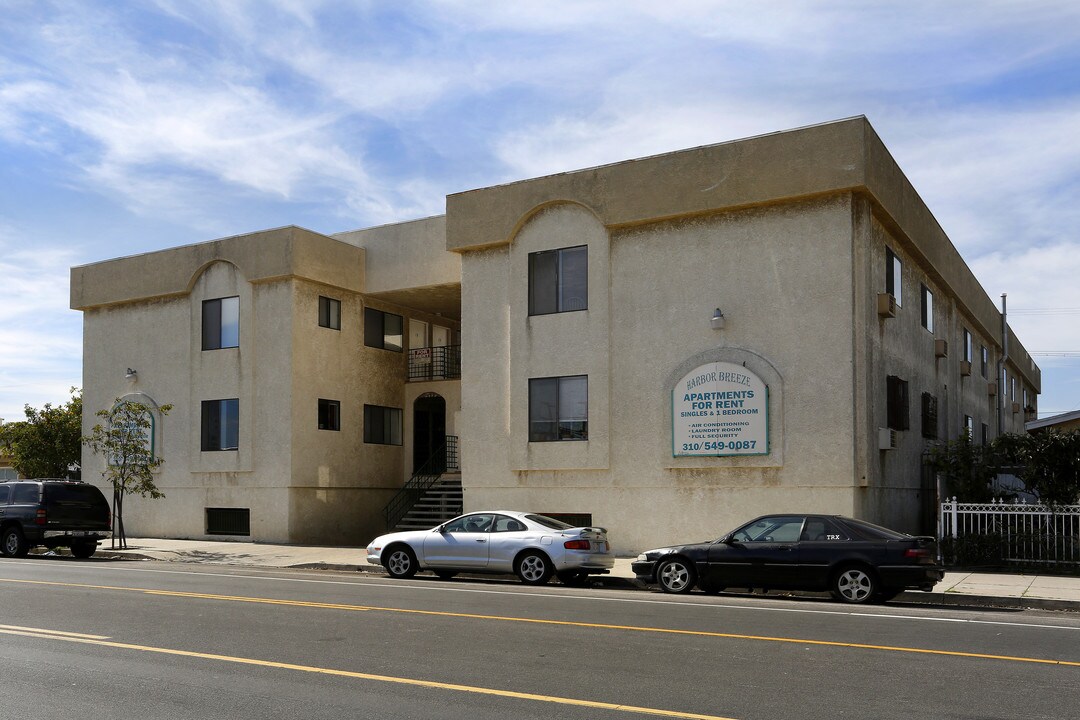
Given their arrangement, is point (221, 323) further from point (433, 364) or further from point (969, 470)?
point (969, 470)

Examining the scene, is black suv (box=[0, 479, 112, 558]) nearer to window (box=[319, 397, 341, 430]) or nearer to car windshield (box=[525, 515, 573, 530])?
window (box=[319, 397, 341, 430])

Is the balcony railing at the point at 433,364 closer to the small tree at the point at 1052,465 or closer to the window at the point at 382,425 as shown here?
the window at the point at 382,425

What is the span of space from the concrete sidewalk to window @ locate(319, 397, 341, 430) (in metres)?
3.50

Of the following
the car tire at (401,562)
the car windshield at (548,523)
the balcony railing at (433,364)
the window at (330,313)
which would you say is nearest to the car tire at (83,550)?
the window at (330,313)

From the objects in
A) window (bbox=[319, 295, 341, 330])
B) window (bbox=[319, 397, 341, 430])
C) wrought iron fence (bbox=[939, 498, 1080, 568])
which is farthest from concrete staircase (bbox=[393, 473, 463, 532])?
wrought iron fence (bbox=[939, 498, 1080, 568])

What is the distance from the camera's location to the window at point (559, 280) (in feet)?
75.5

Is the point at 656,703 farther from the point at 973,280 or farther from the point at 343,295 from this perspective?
the point at 973,280

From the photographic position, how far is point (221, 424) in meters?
28.7

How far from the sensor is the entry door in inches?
1235

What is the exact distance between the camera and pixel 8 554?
Answer: 23.5 meters

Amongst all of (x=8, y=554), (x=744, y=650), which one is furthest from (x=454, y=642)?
(x=8, y=554)

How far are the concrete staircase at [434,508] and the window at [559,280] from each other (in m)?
6.73

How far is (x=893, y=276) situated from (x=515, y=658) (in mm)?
16164

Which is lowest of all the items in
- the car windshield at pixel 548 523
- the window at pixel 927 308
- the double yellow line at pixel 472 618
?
the double yellow line at pixel 472 618
